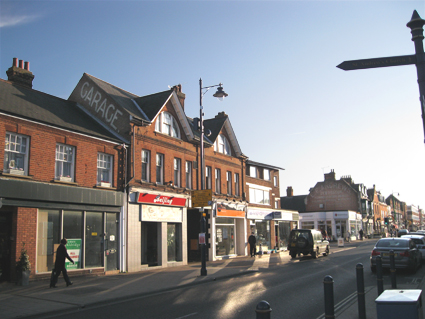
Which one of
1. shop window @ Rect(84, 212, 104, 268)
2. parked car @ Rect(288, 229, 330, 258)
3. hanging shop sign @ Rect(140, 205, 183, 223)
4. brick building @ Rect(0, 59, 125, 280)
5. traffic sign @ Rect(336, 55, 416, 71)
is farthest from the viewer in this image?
parked car @ Rect(288, 229, 330, 258)

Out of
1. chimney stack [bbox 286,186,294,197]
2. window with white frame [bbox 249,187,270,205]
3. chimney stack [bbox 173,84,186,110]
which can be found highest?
chimney stack [bbox 173,84,186,110]

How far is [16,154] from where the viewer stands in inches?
626

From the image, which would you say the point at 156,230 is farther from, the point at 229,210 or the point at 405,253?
the point at 405,253

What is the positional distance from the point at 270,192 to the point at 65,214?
80.2 feet

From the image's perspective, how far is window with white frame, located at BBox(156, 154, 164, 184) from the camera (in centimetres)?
2328

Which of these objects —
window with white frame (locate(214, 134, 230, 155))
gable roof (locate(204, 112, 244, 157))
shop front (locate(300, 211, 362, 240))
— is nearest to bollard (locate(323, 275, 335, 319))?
gable roof (locate(204, 112, 244, 157))

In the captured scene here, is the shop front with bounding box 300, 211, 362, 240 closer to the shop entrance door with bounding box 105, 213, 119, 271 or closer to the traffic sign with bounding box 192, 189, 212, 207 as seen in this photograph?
the traffic sign with bounding box 192, 189, 212, 207

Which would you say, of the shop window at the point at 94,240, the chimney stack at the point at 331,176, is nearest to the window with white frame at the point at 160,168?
the shop window at the point at 94,240

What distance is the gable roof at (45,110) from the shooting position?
16.6m

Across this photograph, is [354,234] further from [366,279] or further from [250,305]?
[250,305]

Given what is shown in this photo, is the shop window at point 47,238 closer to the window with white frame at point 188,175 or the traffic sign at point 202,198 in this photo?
the traffic sign at point 202,198

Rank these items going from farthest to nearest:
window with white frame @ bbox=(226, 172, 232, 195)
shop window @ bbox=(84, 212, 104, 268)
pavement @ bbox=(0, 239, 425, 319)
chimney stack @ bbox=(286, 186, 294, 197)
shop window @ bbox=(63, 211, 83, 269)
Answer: chimney stack @ bbox=(286, 186, 294, 197) → window with white frame @ bbox=(226, 172, 232, 195) → shop window @ bbox=(84, 212, 104, 268) → shop window @ bbox=(63, 211, 83, 269) → pavement @ bbox=(0, 239, 425, 319)

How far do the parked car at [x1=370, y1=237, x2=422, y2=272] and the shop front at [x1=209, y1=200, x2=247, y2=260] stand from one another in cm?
1321

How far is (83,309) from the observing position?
10.5m
